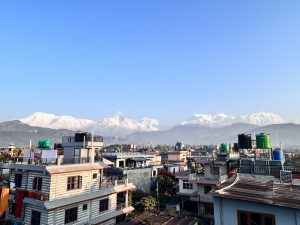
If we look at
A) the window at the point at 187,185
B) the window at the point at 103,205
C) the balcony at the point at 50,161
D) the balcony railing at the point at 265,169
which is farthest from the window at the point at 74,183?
the window at the point at 187,185

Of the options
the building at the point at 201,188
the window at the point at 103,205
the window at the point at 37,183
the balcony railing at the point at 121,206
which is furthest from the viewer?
the building at the point at 201,188

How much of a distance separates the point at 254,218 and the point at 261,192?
172 cm

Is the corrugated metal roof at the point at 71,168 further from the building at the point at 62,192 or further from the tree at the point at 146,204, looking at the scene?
the tree at the point at 146,204

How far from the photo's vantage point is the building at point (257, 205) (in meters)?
13.5

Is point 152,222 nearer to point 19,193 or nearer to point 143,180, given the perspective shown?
point 19,193

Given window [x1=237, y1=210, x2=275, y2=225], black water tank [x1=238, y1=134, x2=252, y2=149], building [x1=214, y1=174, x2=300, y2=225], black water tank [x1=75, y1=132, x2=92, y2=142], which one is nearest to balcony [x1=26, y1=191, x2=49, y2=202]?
black water tank [x1=75, y1=132, x2=92, y2=142]

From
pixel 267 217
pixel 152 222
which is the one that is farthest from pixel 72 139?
pixel 267 217

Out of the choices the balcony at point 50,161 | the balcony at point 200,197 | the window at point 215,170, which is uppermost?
the balcony at point 50,161

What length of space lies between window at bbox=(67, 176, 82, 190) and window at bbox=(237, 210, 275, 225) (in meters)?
19.6

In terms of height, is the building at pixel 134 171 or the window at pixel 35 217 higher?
the building at pixel 134 171

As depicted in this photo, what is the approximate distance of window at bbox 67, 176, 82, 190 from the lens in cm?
2770

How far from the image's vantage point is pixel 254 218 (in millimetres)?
14320

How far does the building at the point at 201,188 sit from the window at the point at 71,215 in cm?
2166

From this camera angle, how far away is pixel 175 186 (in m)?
52.0
